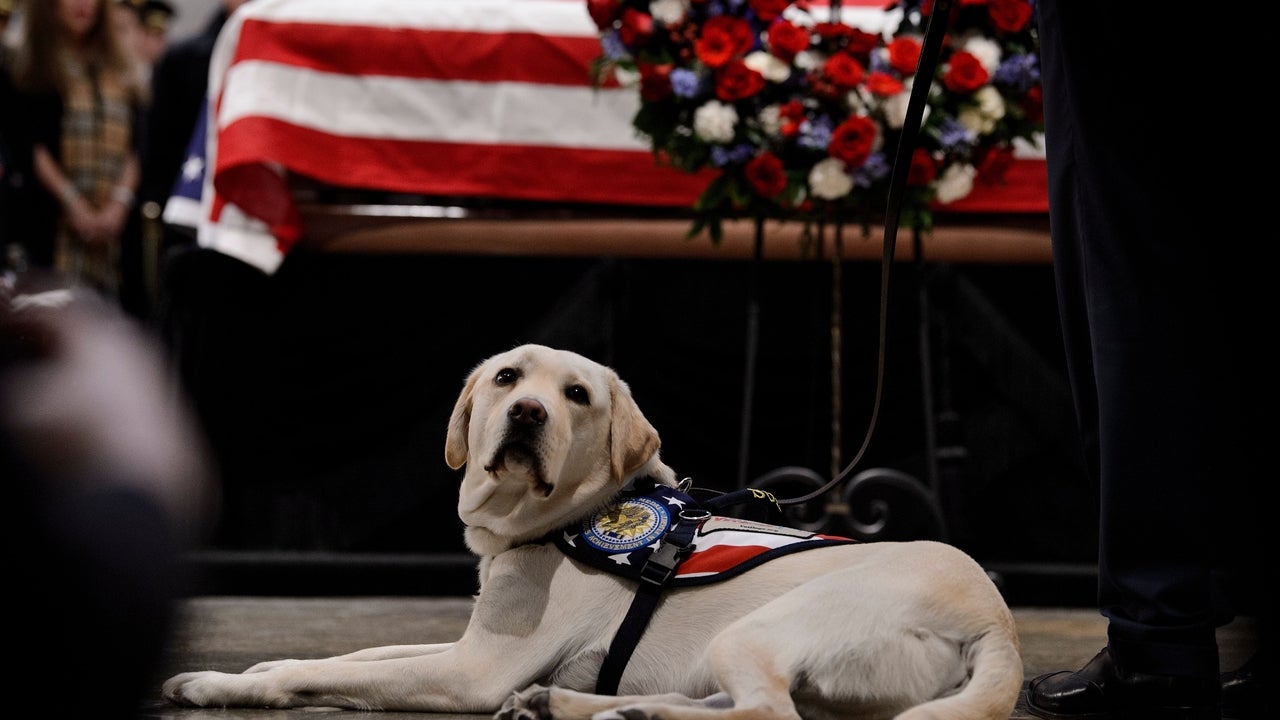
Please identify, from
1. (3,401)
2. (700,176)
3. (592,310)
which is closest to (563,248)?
(592,310)

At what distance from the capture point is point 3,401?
71 centimetres

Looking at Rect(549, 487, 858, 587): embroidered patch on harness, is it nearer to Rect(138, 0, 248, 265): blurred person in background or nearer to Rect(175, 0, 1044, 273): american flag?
Rect(175, 0, 1044, 273): american flag

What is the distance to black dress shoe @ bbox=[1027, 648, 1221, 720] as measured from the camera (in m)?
1.64

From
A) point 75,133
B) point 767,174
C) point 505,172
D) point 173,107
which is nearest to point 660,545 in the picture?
point 767,174

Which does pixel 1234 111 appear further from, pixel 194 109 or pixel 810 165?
pixel 194 109

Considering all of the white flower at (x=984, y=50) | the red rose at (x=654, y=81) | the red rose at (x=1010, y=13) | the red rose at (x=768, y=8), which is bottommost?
the red rose at (x=654, y=81)

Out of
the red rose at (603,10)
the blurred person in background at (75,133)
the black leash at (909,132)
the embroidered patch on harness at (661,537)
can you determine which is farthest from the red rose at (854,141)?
the blurred person in background at (75,133)

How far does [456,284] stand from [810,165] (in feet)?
3.95

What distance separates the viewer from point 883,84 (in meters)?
3.10

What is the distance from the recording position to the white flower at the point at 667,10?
3.21 metres

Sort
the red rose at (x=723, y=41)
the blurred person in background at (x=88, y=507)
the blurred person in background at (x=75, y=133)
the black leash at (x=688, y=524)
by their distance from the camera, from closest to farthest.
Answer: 1. the blurred person in background at (x=88, y=507)
2. the black leash at (x=688, y=524)
3. the red rose at (x=723, y=41)
4. the blurred person in background at (x=75, y=133)

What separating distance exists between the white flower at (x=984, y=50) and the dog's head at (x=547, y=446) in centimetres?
194

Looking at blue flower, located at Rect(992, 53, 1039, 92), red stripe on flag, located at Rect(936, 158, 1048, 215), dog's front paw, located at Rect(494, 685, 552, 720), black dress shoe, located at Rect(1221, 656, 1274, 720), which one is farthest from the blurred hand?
red stripe on flag, located at Rect(936, 158, 1048, 215)

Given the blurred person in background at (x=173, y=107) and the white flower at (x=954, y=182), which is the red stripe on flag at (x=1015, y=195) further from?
the blurred person in background at (x=173, y=107)
